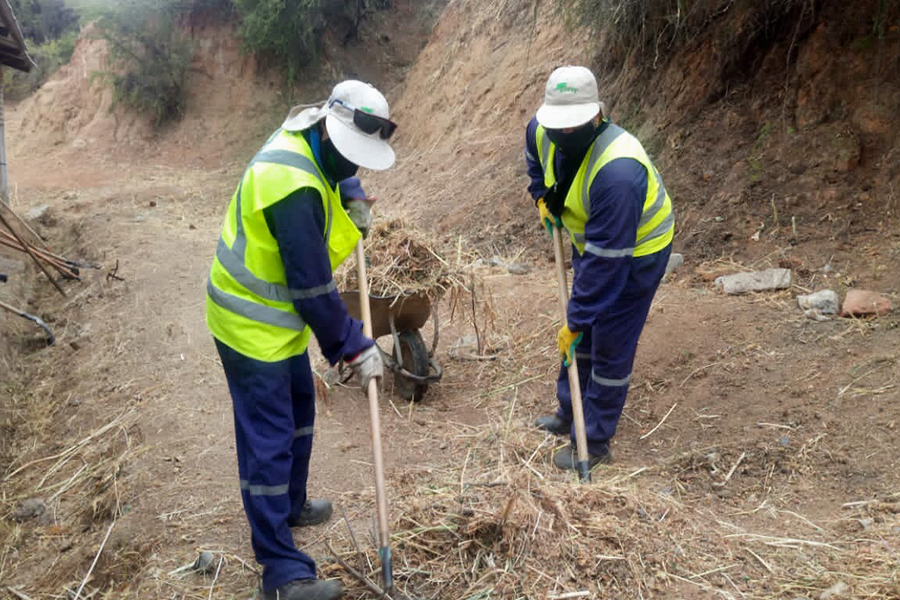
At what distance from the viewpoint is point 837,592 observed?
2.99m

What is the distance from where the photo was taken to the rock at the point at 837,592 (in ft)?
9.76

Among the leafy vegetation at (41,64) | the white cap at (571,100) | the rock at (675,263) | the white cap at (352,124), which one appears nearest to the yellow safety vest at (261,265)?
the white cap at (352,124)

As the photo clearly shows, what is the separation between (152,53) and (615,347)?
16.3 meters

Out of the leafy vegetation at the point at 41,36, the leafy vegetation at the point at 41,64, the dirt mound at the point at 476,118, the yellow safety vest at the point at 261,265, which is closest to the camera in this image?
the yellow safety vest at the point at 261,265

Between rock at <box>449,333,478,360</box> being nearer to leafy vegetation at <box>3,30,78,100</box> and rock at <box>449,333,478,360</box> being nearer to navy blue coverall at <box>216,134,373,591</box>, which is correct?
navy blue coverall at <box>216,134,373,591</box>

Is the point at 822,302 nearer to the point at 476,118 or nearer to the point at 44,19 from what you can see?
the point at 476,118

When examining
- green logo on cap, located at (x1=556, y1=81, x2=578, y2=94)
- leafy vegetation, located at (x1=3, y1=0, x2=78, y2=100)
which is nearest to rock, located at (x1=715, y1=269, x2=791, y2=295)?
green logo on cap, located at (x1=556, y1=81, x2=578, y2=94)

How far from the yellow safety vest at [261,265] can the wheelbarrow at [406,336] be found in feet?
5.59

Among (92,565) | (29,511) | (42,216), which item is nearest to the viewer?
(92,565)

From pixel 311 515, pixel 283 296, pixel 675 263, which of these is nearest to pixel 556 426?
pixel 311 515

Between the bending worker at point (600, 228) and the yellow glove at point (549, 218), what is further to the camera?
the yellow glove at point (549, 218)

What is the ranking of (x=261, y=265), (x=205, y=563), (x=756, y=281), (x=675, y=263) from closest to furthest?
(x=261, y=265) → (x=205, y=563) → (x=756, y=281) → (x=675, y=263)

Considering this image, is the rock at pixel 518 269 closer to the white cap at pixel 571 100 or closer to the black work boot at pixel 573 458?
the black work boot at pixel 573 458

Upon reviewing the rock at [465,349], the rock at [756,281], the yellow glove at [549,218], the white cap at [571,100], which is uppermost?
the white cap at [571,100]
